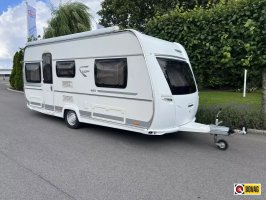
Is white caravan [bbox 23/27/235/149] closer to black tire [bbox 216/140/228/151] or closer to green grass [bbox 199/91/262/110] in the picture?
black tire [bbox 216/140/228/151]

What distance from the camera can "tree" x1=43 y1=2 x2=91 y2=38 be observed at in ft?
58.8

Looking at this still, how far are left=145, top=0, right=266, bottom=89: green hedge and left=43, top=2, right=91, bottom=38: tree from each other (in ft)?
32.9

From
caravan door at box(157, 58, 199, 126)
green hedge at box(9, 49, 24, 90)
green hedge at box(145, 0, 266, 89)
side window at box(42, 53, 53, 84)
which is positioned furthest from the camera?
green hedge at box(9, 49, 24, 90)

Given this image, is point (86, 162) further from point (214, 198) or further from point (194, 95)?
point (194, 95)

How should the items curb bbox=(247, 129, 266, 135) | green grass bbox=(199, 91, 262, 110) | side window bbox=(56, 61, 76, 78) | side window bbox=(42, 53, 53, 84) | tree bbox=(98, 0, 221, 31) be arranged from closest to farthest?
curb bbox=(247, 129, 266, 135) < side window bbox=(56, 61, 76, 78) < side window bbox=(42, 53, 53, 84) < green grass bbox=(199, 91, 262, 110) < tree bbox=(98, 0, 221, 31)

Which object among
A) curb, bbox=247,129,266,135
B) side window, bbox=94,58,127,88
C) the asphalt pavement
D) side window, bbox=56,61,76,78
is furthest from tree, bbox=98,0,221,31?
the asphalt pavement

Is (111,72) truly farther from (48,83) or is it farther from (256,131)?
(256,131)

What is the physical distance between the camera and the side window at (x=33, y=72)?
30.9 feet

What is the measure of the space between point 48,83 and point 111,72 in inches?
128

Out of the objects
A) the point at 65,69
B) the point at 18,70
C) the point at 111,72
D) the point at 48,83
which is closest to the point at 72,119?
the point at 65,69

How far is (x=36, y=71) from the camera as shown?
9.55 meters

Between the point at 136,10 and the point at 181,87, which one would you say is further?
the point at 136,10

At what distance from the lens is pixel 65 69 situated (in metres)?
8.23

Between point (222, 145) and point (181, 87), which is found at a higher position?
point (181, 87)
